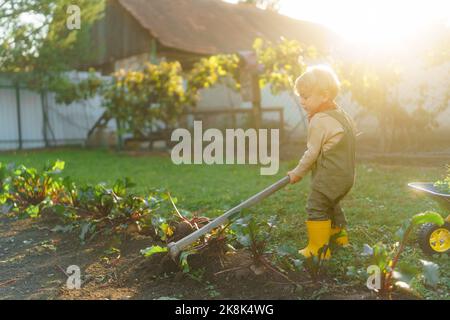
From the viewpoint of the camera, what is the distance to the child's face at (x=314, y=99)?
11.1 feet

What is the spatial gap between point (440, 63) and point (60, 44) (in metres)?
8.91

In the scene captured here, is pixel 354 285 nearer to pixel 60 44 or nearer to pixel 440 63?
pixel 440 63

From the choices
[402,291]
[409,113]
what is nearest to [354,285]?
[402,291]

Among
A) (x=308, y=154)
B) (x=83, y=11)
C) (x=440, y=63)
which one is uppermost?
(x=83, y=11)

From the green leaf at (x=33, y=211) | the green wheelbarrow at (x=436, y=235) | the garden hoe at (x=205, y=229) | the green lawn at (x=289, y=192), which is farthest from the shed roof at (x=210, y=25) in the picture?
the garden hoe at (x=205, y=229)

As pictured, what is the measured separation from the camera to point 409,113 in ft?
30.6

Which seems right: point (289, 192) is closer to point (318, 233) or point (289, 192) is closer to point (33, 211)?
point (33, 211)

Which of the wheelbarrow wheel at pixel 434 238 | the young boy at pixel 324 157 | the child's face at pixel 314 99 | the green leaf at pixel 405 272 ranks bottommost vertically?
the wheelbarrow wheel at pixel 434 238

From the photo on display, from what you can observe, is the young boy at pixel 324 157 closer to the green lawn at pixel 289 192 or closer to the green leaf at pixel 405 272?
the green lawn at pixel 289 192

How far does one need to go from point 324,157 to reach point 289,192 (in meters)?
2.81

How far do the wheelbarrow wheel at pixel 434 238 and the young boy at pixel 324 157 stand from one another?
60cm

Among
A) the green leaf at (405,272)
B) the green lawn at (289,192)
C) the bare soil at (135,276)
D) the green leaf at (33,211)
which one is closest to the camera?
the green leaf at (405,272)

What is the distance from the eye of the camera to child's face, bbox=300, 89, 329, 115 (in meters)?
3.40

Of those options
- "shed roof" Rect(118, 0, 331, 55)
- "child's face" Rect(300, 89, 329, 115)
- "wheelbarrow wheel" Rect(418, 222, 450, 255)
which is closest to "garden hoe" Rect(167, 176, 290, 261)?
"child's face" Rect(300, 89, 329, 115)
